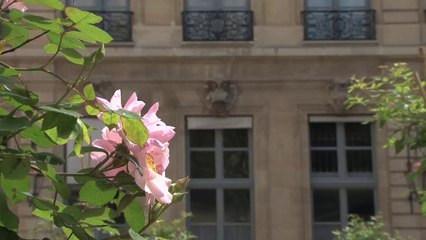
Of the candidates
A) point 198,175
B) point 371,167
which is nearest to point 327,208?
point 371,167

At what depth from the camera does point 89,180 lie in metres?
2.07

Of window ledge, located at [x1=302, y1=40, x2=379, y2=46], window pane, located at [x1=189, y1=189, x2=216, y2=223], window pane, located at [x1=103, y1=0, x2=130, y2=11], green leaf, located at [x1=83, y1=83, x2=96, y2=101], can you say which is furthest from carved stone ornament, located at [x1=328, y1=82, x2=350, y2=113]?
green leaf, located at [x1=83, y1=83, x2=96, y2=101]

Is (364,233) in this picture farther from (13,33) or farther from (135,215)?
(13,33)

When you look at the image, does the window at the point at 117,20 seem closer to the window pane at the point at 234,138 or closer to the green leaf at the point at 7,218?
the window pane at the point at 234,138

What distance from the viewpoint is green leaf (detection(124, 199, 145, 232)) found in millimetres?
2102

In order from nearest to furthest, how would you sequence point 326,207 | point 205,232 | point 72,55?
point 72,55, point 205,232, point 326,207

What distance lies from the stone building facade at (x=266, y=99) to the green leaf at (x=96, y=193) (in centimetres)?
1336

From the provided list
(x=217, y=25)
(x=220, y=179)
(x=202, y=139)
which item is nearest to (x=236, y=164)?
(x=220, y=179)

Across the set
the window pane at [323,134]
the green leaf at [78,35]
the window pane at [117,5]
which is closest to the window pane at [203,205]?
the window pane at [323,134]

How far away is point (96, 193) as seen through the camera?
2059 mm

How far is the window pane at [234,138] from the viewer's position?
1579cm

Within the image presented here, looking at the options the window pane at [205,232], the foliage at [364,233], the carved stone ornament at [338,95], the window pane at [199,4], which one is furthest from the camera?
the window pane at [199,4]

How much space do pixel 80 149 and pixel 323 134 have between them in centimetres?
1407

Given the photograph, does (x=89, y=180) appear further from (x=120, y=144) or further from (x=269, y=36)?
(x=269, y=36)
